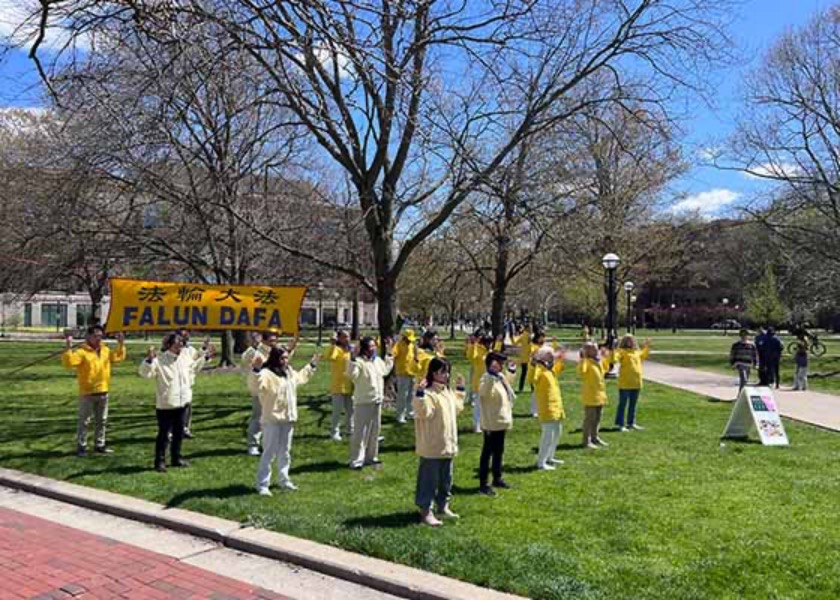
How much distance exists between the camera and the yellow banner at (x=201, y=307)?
10438 millimetres

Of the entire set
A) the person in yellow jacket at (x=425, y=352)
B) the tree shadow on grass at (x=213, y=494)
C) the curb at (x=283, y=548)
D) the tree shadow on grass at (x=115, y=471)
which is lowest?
the curb at (x=283, y=548)

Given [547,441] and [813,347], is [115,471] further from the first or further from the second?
[813,347]

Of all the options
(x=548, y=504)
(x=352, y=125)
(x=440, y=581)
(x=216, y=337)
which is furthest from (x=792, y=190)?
(x=216, y=337)

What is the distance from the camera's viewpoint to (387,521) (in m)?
7.07

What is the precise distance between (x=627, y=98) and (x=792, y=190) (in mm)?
17592

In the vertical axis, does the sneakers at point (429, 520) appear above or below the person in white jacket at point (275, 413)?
below

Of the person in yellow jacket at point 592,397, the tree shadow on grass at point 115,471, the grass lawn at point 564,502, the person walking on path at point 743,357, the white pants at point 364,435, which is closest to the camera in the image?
the grass lawn at point 564,502

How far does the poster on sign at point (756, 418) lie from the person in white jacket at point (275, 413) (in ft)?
23.8

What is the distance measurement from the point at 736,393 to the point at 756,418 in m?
7.67

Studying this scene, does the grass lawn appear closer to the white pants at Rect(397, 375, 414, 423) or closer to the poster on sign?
the poster on sign

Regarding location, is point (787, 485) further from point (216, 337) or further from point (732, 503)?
point (216, 337)

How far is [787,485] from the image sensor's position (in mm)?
8680

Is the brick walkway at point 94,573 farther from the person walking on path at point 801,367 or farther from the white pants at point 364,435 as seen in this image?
the person walking on path at point 801,367

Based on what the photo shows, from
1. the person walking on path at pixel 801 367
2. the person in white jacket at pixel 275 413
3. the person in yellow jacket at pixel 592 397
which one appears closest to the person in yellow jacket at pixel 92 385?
the person in white jacket at pixel 275 413
